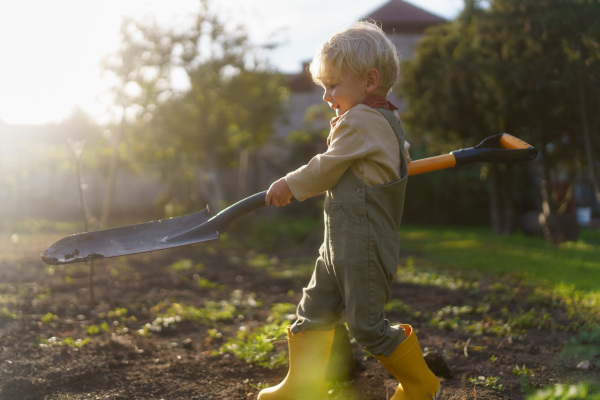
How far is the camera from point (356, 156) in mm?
2074

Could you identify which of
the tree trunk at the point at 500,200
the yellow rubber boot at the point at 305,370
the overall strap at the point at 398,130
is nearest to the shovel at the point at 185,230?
the overall strap at the point at 398,130

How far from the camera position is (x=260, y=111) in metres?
11.1

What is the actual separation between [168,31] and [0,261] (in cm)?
534

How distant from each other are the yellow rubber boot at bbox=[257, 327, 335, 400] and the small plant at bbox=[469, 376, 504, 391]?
2.26 ft

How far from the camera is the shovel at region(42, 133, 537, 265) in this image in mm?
2361

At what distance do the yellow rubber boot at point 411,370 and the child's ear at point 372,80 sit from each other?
3.25 ft

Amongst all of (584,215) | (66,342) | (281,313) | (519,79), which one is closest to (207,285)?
(281,313)

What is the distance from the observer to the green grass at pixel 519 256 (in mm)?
5071

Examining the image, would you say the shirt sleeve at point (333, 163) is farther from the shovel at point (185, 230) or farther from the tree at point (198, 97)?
the tree at point (198, 97)

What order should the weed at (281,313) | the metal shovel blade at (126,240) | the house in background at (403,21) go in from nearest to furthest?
1. the metal shovel blade at (126,240)
2. the weed at (281,313)
3. the house in background at (403,21)

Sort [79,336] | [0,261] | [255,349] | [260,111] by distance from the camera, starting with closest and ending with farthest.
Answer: [255,349] → [79,336] → [0,261] → [260,111]

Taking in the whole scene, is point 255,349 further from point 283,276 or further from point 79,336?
point 283,276

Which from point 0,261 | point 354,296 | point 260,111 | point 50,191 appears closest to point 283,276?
point 0,261

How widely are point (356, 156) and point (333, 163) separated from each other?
91 mm
